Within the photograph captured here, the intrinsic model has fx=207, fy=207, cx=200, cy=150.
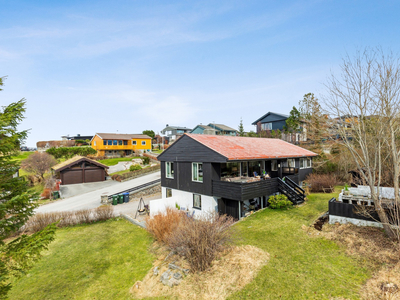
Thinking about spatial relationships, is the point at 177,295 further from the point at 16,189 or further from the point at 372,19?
the point at 372,19

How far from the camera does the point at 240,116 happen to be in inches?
2136

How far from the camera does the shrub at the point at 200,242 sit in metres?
8.72

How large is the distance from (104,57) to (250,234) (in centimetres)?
1905

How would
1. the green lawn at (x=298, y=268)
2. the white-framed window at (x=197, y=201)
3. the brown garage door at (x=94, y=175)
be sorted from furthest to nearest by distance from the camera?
the brown garage door at (x=94, y=175) → the white-framed window at (x=197, y=201) → the green lawn at (x=298, y=268)

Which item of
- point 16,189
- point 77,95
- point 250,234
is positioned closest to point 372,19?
point 250,234

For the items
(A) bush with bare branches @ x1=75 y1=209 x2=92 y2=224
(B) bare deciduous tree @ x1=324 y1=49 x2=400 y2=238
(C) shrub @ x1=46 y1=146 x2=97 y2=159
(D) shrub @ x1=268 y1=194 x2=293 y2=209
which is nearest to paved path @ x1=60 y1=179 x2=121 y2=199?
(A) bush with bare branches @ x1=75 y1=209 x2=92 y2=224

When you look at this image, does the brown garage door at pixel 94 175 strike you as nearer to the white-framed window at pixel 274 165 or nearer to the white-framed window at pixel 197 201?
the white-framed window at pixel 197 201

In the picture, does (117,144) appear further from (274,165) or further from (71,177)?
(274,165)

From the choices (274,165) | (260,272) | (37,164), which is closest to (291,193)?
(274,165)

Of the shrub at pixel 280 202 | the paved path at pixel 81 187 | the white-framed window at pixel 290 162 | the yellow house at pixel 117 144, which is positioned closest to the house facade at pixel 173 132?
the yellow house at pixel 117 144

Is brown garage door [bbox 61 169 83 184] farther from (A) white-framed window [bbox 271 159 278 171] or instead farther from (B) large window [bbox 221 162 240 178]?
(A) white-framed window [bbox 271 159 278 171]

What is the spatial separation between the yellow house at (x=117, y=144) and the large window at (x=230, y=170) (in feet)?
137

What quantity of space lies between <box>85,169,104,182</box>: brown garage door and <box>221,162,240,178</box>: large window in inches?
1016

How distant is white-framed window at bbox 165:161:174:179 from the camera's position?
20.7 m
